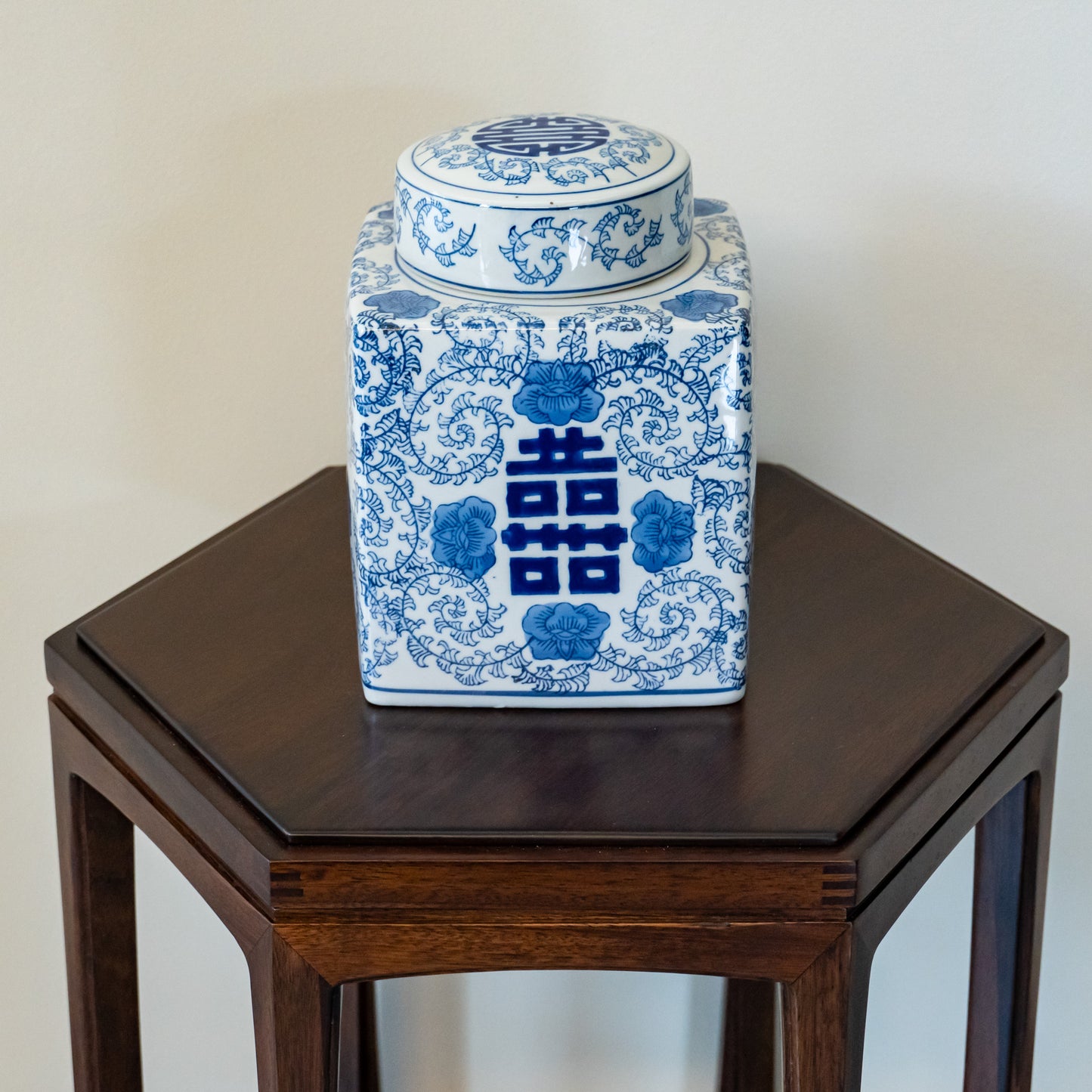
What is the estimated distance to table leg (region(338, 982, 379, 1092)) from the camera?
0.94 metres

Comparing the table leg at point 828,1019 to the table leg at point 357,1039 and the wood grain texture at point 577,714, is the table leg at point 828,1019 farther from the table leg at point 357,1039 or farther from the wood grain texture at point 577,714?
the table leg at point 357,1039

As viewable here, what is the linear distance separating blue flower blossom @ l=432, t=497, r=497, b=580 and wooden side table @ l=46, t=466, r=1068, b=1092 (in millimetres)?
77

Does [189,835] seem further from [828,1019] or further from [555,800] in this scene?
[828,1019]

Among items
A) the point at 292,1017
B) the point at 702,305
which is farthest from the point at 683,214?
the point at 292,1017

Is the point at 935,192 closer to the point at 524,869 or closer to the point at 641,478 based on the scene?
the point at 641,478

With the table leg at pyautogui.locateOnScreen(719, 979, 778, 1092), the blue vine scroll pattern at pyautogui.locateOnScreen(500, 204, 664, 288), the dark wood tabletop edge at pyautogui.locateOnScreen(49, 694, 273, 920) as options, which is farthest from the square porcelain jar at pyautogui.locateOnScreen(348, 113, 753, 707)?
the table leg at pyautogui.locateOnScreen(719, 979, 778, 1092)

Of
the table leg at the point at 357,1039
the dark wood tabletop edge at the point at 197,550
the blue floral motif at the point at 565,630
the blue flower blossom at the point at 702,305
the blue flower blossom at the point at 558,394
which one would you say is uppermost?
the blue flower blossom at the point at 702,305

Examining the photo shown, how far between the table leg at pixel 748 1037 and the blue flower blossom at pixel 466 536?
1.61 ft

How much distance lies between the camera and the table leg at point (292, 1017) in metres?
0.53

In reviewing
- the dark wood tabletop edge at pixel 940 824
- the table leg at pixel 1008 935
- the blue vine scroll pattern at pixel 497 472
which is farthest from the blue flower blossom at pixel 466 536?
the table leg at pixel 1008 935

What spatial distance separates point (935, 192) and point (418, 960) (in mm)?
539

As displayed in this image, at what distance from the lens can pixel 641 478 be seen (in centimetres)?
56

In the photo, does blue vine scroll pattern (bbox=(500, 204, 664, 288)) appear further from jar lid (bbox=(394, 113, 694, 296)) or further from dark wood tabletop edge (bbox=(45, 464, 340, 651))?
dark wood tabletop edge (bbox=(45, 464, 340, 651))

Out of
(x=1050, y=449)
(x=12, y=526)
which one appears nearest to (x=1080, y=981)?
(x=1050, y=449)
